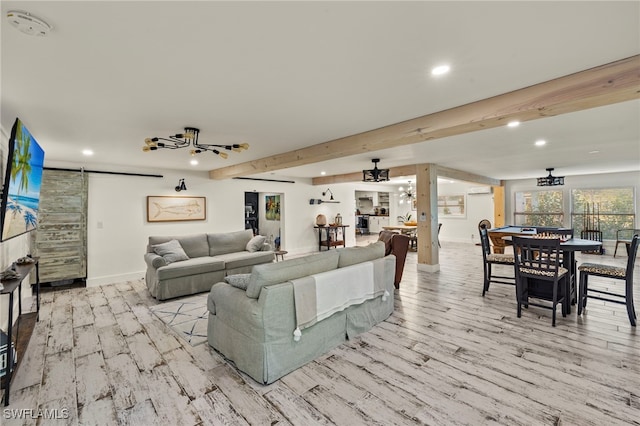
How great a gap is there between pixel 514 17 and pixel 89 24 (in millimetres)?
2140

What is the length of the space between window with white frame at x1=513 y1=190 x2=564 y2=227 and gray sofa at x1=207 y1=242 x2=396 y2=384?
29.9 feet

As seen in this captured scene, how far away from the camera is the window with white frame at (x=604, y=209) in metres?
8.09

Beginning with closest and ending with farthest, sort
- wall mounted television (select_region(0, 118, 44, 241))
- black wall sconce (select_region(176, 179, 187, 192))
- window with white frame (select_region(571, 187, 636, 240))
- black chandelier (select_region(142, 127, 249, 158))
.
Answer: wall mounted television (select_region(0, 118, 44, 241)) < black chandelier (select_region(142, 127, 249, 158)) < black wall sconce (select_region(176, 179, 187, 192)) < window with white frame (select_region(571, 187, 636, 240))

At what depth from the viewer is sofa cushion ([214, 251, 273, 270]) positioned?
204 inches

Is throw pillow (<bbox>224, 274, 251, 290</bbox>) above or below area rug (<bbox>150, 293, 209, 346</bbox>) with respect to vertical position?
above

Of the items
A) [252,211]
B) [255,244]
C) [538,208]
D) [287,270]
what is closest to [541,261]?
[287,270]

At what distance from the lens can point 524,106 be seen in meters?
2.29

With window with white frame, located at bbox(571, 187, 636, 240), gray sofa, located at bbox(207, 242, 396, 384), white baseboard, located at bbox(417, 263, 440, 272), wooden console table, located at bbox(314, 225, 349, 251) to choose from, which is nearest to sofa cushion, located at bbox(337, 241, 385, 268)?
gray sofa, located at bbox(207, 242, 396, 384)

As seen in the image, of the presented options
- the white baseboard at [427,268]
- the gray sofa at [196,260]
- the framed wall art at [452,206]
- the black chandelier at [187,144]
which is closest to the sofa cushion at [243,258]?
the gray sofa at [196,260]

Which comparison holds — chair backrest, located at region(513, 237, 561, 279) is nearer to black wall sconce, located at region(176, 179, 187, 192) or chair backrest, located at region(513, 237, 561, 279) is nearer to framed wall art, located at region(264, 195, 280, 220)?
black wall sconce, located at region(176, 179, 187, 192)

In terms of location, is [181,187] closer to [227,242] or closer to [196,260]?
[227,242]

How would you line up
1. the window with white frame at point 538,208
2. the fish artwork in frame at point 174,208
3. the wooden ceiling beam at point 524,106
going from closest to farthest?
1. the wooden ceiling beam at point 524,106
2. the fish artwork in frame at point 174,208
3. the window with white frame at point 538,208

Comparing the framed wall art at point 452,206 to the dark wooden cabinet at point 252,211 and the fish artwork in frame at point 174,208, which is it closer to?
the dark wooden cabinet at point 252,211

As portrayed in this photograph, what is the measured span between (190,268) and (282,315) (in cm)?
280
